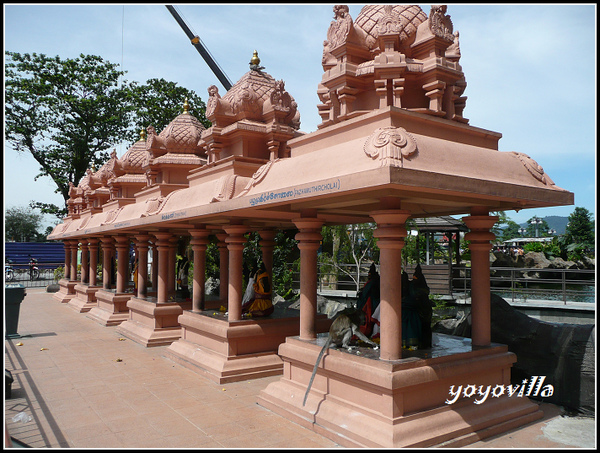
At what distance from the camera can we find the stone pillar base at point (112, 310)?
14648mm

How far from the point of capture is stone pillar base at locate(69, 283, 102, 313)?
17812 millimetres

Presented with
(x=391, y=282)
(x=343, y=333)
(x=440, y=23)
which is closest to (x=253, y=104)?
(x=440, y=23)

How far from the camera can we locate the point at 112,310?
49.6 ft

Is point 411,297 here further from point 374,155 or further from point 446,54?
point 446,54

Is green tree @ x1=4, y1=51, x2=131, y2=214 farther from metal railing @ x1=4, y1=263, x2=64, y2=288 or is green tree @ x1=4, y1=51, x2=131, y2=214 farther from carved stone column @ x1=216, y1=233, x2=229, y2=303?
carved stone column @ x1=216, y1=233, x2=229, y2=303

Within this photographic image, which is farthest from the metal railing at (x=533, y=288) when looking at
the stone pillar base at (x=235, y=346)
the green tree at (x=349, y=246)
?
the stone pillar base at (x=235, y=346)

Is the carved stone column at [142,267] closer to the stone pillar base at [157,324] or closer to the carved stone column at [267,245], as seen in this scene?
the stone pillar base at [157,324]

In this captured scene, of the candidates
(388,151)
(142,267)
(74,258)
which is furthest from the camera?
(74,258)

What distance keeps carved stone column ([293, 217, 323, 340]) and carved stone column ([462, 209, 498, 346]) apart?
2109 mm

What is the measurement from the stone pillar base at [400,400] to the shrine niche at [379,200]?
0.02 metres

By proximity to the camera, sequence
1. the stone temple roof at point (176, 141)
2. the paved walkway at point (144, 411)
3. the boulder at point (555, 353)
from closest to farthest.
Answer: the paved walkway at point (144, 411) → the boulder at point (555, 353) → the stone temple roof at point (176, 141)

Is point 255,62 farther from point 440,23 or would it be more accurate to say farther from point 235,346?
point 235,346

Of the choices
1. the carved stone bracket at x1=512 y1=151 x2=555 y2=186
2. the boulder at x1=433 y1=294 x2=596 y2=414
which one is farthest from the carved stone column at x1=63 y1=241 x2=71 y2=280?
the carved stone bracket at x1=512 y1=151 x2=555 y2=186

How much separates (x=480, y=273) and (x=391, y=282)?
1762mm
